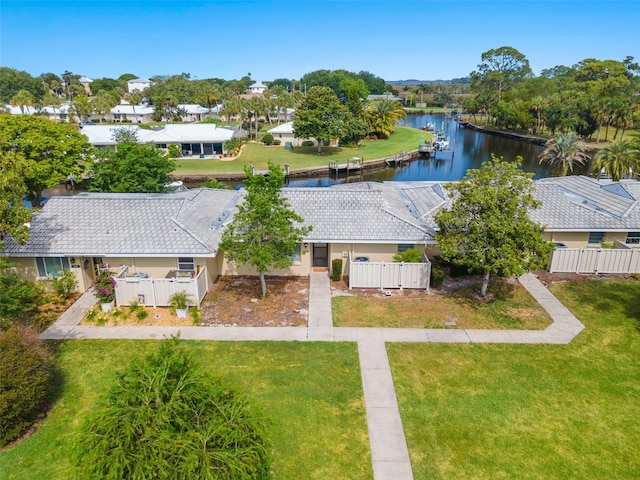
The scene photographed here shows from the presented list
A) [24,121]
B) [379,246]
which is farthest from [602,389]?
[24,121]

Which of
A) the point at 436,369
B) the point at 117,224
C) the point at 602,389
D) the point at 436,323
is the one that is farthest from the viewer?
the point at 117,224

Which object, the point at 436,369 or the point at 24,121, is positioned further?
the point at 24,121

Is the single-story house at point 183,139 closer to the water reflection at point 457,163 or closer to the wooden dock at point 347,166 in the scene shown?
the water reflection at point 457,163

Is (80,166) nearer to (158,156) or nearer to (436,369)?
(158,156)

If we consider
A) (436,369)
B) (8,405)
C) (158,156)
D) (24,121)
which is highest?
(24,121)

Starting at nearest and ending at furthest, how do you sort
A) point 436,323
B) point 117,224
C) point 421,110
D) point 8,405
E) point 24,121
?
1. point 8,405
2. point 436,323
3. point 117,224
4. point 24,121
5. point 421,110

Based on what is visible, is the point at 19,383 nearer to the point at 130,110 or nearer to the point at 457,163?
the point at 457,163

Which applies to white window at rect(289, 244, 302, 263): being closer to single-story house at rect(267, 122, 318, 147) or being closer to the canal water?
the canal water

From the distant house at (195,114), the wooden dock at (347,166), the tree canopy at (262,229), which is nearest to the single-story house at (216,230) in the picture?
the tree canopy at (262,229)
